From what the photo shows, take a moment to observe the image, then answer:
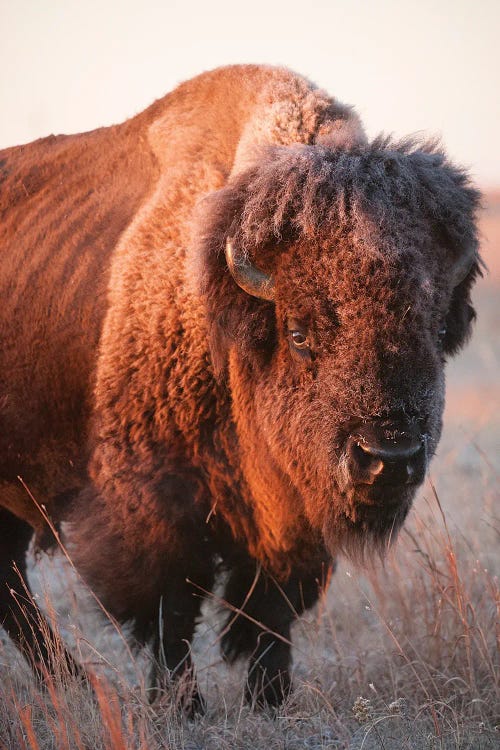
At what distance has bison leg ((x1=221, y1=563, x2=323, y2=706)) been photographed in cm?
389

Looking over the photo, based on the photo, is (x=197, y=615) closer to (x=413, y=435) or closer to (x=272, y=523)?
(x=272, y=523)

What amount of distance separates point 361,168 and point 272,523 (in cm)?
146

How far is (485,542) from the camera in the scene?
605 cm

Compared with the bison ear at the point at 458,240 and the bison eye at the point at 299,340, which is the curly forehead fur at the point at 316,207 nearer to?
the bison ear at the point at 458,240

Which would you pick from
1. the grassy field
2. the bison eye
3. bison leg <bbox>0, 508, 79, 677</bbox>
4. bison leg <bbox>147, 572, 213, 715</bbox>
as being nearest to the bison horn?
the bison eye

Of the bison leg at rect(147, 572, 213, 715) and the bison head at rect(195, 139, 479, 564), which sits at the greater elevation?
the bison head at rect(195, 139, 479, 564)

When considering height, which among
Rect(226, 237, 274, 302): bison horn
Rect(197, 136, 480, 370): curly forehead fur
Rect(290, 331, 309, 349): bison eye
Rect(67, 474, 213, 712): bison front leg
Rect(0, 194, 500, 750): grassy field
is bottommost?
Rect(0, 194, 500, 750): grassy field

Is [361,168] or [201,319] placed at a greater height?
[361,168]

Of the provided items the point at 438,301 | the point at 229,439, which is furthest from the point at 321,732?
the point at 438,301

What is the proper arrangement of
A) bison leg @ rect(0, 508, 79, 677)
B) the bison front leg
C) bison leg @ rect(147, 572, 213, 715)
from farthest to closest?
bison leg @ rect(0, 508, 79, 677), bison leg @ rect(147, 572, 213, 715), the bison front leg

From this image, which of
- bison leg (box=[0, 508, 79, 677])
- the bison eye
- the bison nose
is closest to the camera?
the bison nose

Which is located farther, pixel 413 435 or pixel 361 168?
pixel 361 168

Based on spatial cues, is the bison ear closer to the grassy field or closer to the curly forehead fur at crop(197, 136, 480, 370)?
the curly forehead fur at crop(197, 136, 480, 370)

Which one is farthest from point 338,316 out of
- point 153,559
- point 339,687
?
point 339,687
